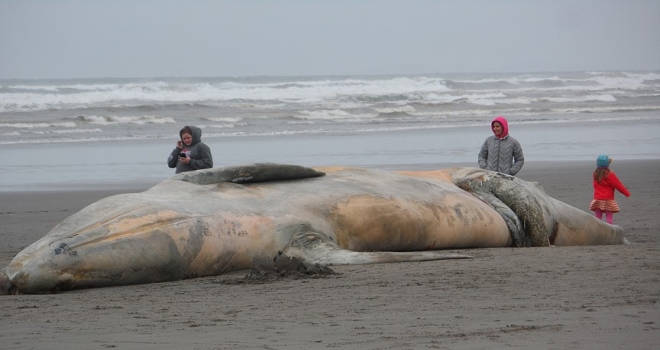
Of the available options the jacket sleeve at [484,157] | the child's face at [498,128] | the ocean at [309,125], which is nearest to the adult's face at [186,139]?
the jacket sleeve at [484,157]

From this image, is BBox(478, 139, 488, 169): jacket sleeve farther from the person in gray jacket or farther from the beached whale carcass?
the beached whale carcass

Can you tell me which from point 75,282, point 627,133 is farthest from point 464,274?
point 627,133

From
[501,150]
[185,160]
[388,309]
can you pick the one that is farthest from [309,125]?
[388,309]

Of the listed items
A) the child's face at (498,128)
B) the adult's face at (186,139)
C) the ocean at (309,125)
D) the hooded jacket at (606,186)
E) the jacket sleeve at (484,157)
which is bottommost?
the ocean at (309,125)

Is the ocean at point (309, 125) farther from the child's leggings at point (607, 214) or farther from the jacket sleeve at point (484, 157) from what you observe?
the child's leggings at point (607, 214)

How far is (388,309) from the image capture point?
5.89 m

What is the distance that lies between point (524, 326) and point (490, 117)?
3166cm

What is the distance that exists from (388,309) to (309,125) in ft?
88.3

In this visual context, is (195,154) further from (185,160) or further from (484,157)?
(484,157)

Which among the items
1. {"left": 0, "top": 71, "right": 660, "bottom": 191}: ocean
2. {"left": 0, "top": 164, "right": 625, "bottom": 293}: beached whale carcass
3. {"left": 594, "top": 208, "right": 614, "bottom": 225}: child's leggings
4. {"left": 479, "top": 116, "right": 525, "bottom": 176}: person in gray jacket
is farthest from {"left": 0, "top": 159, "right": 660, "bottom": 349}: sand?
{"left": 0, "top": 71, "right": 660, "bottom": 191}: ocean

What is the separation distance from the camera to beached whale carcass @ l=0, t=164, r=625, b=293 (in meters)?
7.13

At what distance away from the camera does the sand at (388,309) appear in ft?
16.5

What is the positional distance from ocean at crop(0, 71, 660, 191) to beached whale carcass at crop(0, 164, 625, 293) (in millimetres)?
8372

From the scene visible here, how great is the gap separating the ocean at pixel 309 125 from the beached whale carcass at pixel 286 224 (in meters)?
8.37
